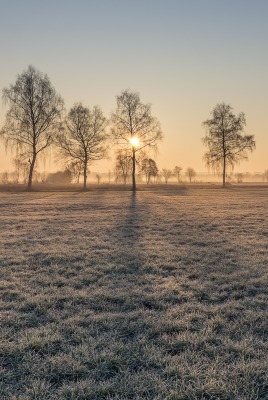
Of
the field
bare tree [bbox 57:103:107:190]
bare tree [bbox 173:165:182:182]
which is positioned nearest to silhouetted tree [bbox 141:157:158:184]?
bare tree [bbox 57:103:107:190]

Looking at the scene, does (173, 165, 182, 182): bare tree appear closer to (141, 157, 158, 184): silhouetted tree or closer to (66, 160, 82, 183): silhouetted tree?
(141, 157, 158, 184): silhouetted tree

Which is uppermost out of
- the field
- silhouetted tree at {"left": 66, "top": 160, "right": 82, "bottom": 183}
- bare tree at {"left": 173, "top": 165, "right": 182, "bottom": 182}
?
bare tree at {"left": 173, "top": 165, "right": 182, "bottom": 182}

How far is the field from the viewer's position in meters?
3.25

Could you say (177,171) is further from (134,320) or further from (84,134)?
(134,320)

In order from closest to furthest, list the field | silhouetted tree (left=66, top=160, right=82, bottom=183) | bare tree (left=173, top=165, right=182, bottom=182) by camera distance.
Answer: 1. the field
2. silhouetted tree (left=66, top=160, right=82, bottom=183)
3. bare tree (left=173, top=165, right=182, bottom=182)

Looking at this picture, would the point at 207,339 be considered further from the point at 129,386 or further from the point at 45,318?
the point at 45,318

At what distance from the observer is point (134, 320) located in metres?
4.86

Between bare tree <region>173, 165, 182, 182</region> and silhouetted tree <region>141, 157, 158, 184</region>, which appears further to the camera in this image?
bare tree <region>173, 165, 182, 182</region>

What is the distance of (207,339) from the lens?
165 inches

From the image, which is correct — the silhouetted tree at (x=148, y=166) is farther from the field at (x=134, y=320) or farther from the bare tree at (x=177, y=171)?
the bare tree at (x=177, y=171)

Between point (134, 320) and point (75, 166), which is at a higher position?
point (75, 166)

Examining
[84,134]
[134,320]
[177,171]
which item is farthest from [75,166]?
[177,171]

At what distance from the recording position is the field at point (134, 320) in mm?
3252

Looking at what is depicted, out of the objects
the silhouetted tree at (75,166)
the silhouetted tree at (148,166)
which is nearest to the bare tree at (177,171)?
the silhouetted tree at (148,166)
